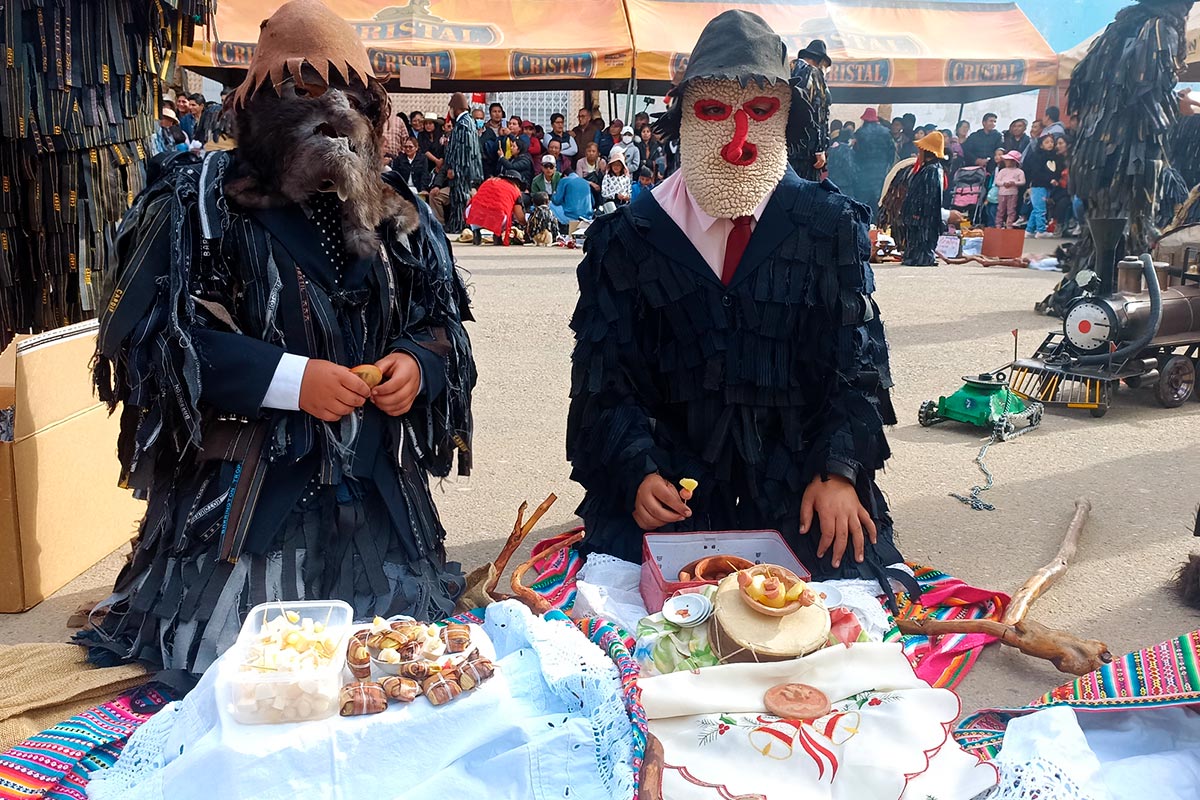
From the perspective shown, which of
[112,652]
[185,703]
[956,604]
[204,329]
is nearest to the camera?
[185,703]

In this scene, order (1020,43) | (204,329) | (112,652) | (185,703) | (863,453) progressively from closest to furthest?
1. (185,703)
2. (204,329)
3. (112,652)
4. (863,453)
5. (1020,43)

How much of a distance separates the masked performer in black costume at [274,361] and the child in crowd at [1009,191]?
51.7 feet

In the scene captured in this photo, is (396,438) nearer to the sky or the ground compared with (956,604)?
nearer to the sky

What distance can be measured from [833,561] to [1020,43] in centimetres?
1720

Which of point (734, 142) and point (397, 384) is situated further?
point (734, 142)

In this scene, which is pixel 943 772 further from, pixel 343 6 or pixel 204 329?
pixel 343 6

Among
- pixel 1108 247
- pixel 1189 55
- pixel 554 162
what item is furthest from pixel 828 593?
pixel 1189 55

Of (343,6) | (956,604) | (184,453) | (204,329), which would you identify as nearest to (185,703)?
(184,453)

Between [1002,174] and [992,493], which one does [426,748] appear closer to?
[992,493]

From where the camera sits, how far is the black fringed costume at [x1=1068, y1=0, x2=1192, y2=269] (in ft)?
24.3

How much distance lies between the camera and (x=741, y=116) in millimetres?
2691

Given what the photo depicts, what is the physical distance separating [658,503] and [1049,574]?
1.34 meters

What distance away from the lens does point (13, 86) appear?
262 cm

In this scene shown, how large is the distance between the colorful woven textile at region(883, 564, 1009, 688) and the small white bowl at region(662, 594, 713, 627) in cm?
54
